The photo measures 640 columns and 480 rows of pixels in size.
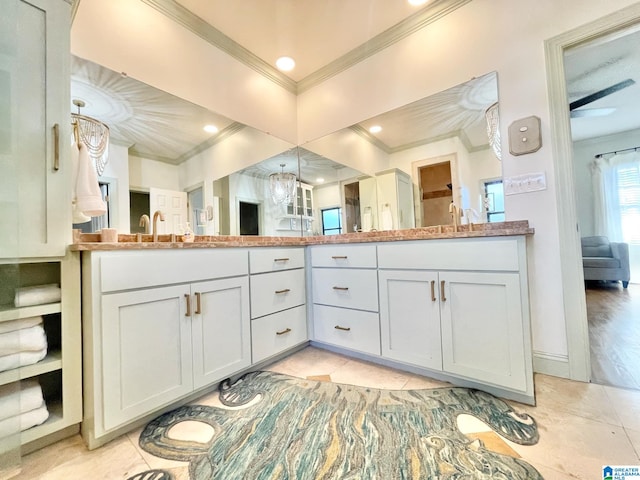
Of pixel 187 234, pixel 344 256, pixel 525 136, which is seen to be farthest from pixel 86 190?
pixel 525 136

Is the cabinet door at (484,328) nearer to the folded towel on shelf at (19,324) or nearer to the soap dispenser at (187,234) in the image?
the soap dispenser at (187,234)

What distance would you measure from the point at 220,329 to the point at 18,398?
0.77m

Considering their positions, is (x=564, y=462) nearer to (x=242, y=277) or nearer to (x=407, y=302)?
(x=407, y=302)

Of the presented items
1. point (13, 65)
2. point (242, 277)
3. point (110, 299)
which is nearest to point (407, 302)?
point (242, 277)

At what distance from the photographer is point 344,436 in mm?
1106

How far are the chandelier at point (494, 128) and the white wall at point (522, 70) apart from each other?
1.1 inches

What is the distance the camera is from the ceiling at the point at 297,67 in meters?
1.56

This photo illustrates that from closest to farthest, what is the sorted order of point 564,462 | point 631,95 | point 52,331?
1. point 564,462
2. point 52,331
3. point 631,95

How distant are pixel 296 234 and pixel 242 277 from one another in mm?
1037

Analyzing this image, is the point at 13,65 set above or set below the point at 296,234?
above

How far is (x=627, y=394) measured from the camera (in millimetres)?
1326

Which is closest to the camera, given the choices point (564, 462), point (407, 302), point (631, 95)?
point (564, 462)

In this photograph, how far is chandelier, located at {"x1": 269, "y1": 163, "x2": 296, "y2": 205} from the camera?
251 centimetres

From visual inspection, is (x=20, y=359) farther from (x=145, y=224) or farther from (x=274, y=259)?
(x=274, y=259)
